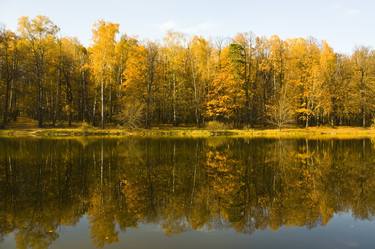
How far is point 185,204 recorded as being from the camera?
40.8 ft

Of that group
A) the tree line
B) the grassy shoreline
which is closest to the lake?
the grassy shoreline

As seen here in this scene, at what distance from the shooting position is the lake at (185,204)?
9344 mm

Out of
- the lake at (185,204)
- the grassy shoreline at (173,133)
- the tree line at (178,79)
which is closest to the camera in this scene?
the lake at (185,204)

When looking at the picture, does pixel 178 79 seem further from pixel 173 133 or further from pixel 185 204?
pixel 185 204

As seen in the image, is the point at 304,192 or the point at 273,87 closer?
the point at 304,192

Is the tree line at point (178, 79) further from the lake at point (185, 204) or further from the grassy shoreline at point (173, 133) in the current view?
the lake at point (185, 204)

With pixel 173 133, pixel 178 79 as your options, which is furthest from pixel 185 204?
pixel 178 79

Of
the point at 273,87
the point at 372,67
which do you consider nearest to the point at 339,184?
the point at 273,87

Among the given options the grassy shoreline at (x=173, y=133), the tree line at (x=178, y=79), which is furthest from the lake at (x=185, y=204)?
the tree line at (x=178, y=79)

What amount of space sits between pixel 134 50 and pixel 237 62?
16113 millimetres

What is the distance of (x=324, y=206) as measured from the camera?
12414 mm

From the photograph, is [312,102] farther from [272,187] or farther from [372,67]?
[272,187]

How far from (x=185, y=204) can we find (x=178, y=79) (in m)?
48.3

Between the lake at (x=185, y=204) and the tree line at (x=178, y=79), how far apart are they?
3135cm
